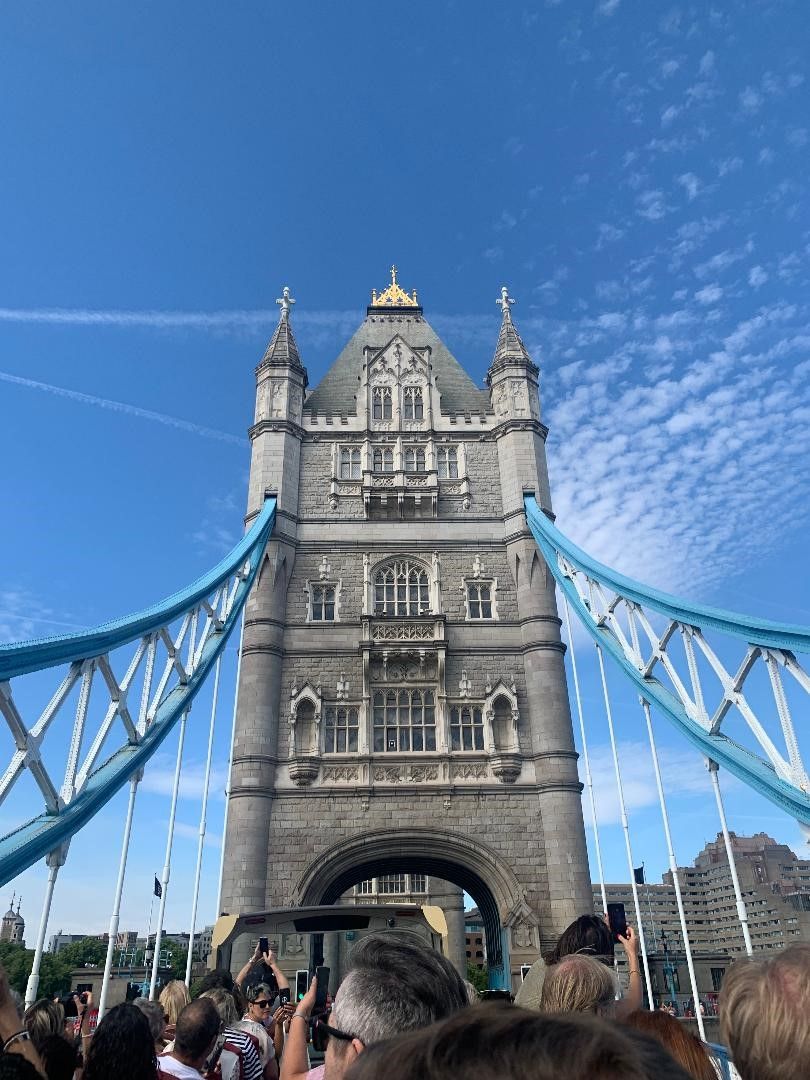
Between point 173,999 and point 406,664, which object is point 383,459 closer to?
point 406,664

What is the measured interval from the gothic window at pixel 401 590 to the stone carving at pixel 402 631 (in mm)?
452

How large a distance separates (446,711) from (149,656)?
25.2 ft

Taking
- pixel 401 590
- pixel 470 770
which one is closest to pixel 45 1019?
pixel 470 770

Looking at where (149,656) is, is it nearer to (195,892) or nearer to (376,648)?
(195,892)

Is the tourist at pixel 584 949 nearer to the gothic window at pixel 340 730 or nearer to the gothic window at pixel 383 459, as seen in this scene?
the gothic window at pixel 340 730

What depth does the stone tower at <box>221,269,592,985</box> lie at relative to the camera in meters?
15.9

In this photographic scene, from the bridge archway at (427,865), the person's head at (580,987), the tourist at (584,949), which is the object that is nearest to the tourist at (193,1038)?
the tourist at (584,949)

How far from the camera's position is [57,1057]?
2971 mm

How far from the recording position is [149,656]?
11719 mm

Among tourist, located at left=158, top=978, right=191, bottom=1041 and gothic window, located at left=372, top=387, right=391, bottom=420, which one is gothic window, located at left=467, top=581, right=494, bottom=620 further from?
tourist, located at left=158, top=978, right=191, bottom=1041

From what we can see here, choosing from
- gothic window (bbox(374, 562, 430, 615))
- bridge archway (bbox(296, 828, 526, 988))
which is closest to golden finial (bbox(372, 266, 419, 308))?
gothic window (bbox(374, 562, 430, 615))

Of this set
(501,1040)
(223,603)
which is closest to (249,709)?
(223,603)

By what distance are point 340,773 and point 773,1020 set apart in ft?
51.6

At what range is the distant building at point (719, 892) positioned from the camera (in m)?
76.9
